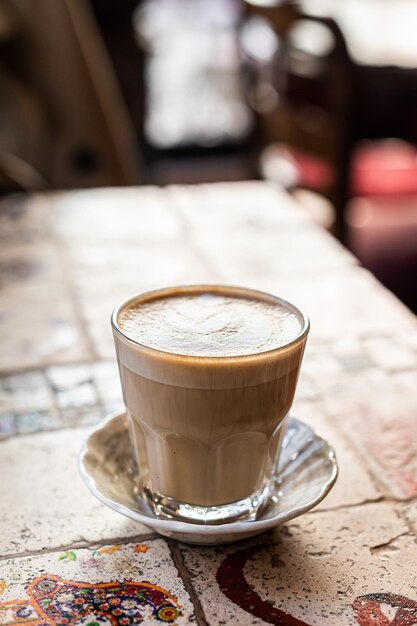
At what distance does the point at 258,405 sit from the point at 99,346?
0.42 metres

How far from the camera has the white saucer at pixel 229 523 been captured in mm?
602

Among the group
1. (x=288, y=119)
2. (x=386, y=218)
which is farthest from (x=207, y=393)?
(x=386, y=218)

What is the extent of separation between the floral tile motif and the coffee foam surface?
159mm

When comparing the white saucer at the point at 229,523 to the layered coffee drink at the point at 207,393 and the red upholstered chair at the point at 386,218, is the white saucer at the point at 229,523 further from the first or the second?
the red upholstered chair at the point at 386,218

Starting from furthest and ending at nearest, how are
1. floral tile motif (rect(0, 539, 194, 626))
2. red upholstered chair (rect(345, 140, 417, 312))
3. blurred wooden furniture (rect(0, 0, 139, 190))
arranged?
red upholstered chair (rect(345, 140, 417, 312))
blurred wooden furniture (rect(0, 0, 139, 190))
floral tile motif (rect(0, 539, 194, 626))

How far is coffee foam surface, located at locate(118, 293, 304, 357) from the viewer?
2.03ft

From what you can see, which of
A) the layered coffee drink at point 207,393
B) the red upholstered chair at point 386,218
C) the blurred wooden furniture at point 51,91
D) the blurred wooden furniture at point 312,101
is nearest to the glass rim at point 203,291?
the layered coffee drink at point 207,393

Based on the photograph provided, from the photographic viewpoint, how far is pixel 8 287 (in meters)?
1.18

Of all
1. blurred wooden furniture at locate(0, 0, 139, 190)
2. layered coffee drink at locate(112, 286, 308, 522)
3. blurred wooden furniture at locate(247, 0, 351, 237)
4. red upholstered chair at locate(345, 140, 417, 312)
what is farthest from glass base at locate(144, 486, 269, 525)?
red upholstered chair at locate(345, 140, 417, 312)

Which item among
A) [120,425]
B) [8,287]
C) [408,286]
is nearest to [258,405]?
[120,425]

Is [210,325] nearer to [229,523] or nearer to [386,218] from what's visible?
[229,523]

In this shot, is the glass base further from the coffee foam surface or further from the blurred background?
the blurred background

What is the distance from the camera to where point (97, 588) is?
0.58 m

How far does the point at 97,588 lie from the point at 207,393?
160 millimetres
